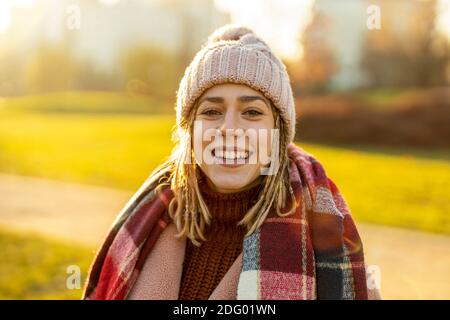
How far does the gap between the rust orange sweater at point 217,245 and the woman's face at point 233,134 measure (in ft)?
0.18

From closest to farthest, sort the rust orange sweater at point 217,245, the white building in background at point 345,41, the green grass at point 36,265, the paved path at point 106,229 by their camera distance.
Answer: the rust orange sweater at point 217,245 < the green grass at point 36,265 < the paved path at point 106,229 < the white building in background at point 345,41

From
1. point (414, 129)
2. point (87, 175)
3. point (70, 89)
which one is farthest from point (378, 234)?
point (70, 89)

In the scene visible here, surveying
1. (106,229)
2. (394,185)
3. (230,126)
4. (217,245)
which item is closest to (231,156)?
(230,126)

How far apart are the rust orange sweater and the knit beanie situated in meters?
0.35

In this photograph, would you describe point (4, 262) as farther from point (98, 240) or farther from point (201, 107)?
point (201, 107)

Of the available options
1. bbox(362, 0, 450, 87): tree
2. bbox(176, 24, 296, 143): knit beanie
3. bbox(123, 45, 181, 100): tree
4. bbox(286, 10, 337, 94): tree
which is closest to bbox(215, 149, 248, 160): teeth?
bbox(176, 24, 296, 143): knit beanie

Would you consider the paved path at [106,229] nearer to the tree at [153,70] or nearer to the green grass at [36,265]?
the green grass at [36,265]

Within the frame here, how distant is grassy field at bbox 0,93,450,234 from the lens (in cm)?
915

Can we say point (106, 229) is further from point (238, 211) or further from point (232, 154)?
point (232, 154)

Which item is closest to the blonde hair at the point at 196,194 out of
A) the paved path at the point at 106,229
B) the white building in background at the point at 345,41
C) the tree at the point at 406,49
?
the paved path at the point at 106,229

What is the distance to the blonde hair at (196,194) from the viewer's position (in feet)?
8.32

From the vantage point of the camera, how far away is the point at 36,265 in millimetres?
5949

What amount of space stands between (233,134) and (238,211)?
0.33m
